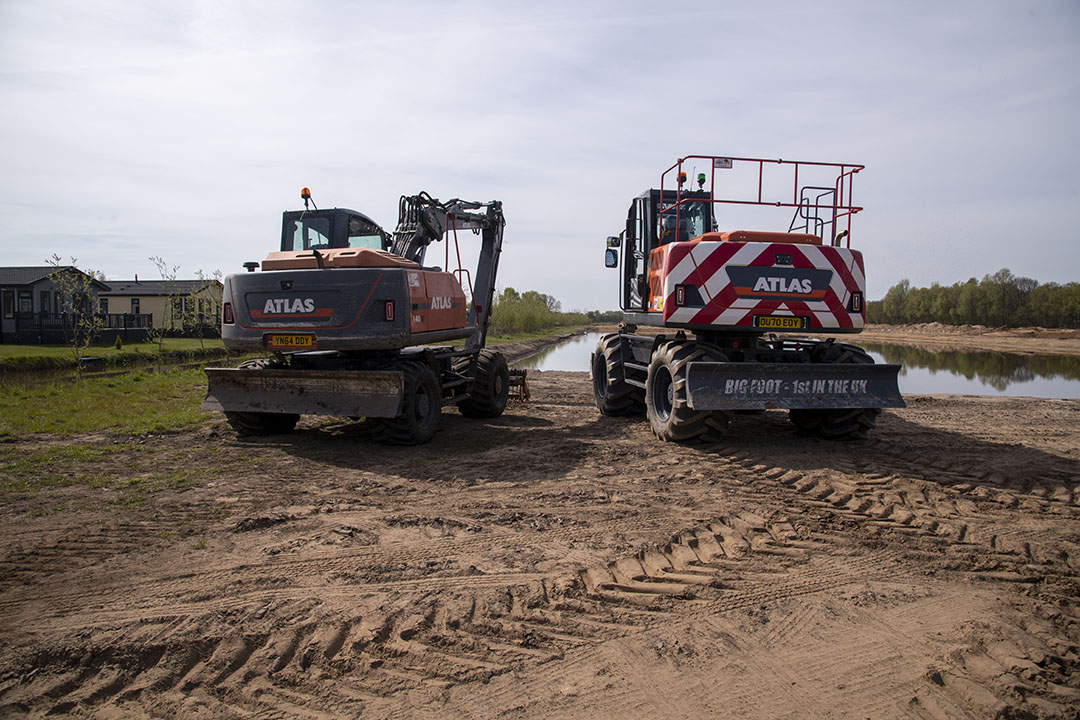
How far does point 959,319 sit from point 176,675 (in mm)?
55851

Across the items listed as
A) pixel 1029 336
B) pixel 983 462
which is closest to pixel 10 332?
pixel 983 462

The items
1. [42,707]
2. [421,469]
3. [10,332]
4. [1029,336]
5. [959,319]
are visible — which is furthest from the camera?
[959,319]

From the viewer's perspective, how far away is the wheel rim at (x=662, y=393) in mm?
8125

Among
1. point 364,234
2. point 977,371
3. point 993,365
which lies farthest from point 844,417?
point 993,365

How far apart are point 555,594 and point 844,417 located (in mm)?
Result: 5135

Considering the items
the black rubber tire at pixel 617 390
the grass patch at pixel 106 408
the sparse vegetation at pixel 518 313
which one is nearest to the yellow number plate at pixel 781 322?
the black rubber tire at pixel 617 390

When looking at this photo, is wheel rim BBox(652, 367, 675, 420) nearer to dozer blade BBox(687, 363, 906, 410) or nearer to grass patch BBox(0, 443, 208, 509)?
dozer blade BBox(687, 363, 906, 410)

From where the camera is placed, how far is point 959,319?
48.6 m

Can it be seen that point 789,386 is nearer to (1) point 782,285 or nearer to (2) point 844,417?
(2) point 844,417

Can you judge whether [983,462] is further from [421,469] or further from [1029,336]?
[1029,336]

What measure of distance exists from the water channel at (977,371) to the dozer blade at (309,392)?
32.0 ft

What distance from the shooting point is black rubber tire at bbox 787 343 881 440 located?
759cm

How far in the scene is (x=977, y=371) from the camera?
2150cm

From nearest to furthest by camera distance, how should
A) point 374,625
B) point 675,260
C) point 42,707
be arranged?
point 42,707, point 374,625, point 675,260
